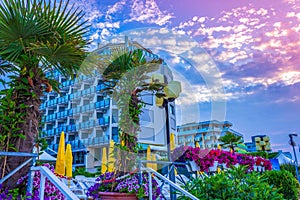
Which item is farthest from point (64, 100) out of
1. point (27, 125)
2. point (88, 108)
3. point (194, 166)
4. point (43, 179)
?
point (43, 179)

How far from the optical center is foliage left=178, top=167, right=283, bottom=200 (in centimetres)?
321

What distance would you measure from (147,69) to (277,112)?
8.77 meters

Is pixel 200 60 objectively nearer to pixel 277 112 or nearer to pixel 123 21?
pixel 123 21

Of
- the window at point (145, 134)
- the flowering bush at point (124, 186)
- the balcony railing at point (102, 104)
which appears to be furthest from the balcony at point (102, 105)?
the flowering bush at point (124, 186)

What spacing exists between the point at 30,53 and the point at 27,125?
2.63 feet

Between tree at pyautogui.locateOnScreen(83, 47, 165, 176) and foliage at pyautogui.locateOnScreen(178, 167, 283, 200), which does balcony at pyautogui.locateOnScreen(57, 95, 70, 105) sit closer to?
tree at pyautogui.locateOnScreen(83, 47, 165, 176)

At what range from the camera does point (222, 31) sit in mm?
6523

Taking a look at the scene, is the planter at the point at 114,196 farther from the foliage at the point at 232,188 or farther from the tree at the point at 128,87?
the foliage at the point at 232,188

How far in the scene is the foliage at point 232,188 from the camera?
10.5 ft

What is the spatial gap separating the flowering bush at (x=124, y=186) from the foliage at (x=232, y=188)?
0.50 meters

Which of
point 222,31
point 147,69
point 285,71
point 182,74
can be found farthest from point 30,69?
point 285,71


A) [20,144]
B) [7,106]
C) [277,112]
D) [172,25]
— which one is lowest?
[20,144]

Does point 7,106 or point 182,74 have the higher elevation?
point 182,74

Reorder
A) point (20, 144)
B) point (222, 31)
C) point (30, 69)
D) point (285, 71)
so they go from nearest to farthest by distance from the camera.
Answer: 1. point (20, 144)
2. point (30, 69)
3. point (222, 31)
4. point (285, 71)
